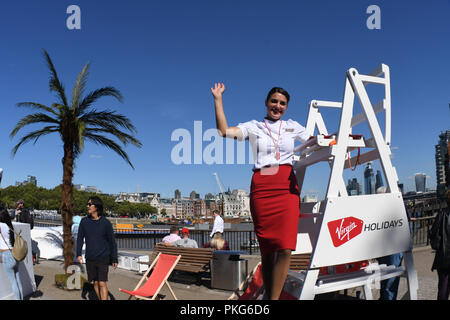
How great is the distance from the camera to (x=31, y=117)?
8273 mm

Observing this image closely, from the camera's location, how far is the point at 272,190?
230 centimetres

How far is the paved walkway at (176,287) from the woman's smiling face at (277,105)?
388cm

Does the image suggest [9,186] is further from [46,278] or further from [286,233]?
[286,233]

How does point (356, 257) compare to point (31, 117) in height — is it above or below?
below

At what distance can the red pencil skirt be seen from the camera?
7.38 ft

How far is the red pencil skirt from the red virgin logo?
0.79 ft

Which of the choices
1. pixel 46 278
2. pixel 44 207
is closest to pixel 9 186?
pixel 44 207

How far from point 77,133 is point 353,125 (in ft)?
22.4

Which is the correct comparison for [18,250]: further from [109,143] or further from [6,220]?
[109,143]

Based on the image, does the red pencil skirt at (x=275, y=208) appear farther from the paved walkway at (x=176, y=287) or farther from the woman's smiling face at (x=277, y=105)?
the paved walkway at (x=176, y=287)

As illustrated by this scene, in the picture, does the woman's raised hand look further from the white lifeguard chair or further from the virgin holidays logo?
the virgin holidays logo

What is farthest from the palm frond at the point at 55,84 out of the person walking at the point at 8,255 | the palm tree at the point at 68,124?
the person walking at the point at 8,255

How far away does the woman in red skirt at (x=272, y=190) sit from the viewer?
2252 mm

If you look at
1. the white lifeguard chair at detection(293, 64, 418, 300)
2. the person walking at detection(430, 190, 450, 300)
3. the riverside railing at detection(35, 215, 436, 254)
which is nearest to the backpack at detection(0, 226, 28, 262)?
the white lifeguard chair at detection(293, 64, 418, 300)
